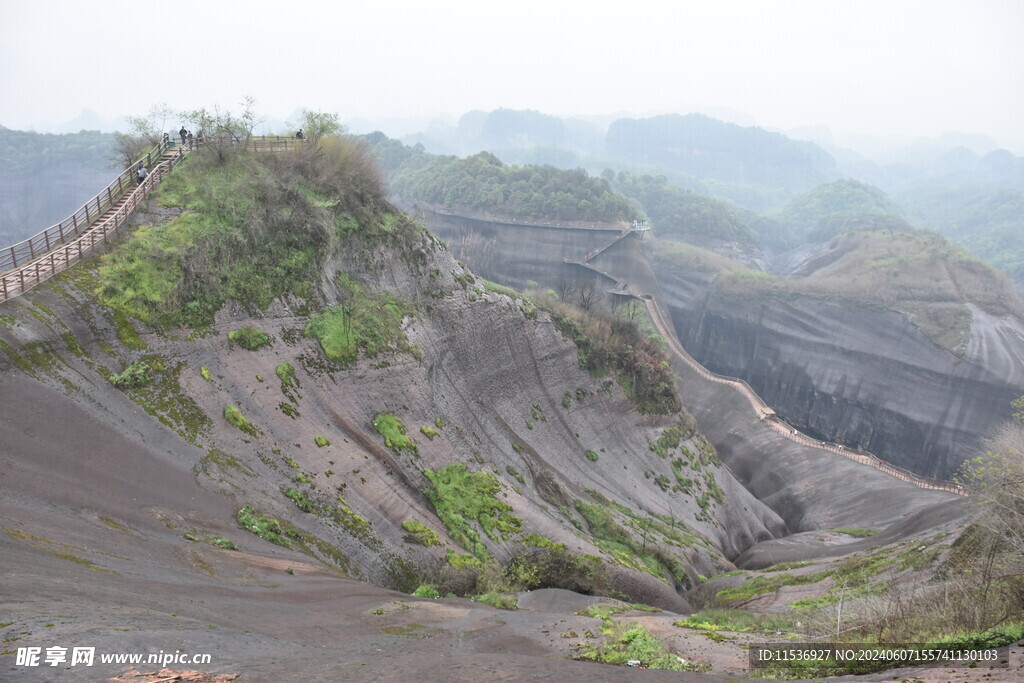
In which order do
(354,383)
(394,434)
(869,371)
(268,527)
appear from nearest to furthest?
(268,527), (394,434), (354,383), (869,371)

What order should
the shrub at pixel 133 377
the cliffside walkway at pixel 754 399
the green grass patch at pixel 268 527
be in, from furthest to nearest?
the cliffside walkway at pixel 754 399 < the shrub at pixel 133 377 < the green grass patch at pixel 268 527

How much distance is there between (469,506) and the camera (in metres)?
24.1

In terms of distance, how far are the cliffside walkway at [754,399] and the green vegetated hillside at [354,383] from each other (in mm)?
21890

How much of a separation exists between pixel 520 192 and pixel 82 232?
286 feet

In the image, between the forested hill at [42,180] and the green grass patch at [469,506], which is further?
the forested hill at [42,180]

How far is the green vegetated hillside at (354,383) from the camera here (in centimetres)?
1920

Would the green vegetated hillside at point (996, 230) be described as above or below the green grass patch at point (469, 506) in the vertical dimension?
above

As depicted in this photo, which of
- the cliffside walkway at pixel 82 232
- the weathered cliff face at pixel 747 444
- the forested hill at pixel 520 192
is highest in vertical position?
the forested hill at pixel 520 192

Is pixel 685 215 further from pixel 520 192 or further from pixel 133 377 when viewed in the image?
pixel 133 377

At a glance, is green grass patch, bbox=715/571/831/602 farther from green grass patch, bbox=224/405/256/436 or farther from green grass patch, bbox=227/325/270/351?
green grass patch, bbox=227/325/270/351

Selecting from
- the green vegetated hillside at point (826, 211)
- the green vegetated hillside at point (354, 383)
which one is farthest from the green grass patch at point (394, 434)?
the green vegetated hillside at point (826, 211)

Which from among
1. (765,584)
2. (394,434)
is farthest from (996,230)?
(394,434)

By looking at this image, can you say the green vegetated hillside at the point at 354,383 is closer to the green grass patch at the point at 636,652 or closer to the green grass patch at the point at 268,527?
the green grass patch at the point at 268,527

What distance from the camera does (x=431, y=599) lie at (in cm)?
1800
